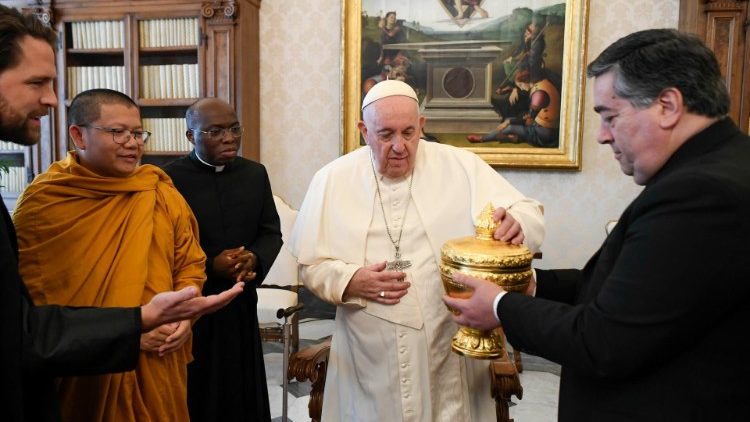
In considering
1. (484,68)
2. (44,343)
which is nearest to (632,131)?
(44,343)

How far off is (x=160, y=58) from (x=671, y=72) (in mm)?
4902

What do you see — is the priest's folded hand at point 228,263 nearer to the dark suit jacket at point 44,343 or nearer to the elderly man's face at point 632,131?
the dark suit jacket at point 44,343

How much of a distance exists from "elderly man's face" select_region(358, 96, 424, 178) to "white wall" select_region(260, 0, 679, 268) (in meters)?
2.79

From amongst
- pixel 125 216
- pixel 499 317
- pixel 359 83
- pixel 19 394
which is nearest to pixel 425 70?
pixel 359 83

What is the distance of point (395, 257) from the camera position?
7.79ft

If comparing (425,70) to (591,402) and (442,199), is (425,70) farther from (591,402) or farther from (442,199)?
(591,402)

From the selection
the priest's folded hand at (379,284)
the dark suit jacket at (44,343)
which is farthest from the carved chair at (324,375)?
the dark suit jacket at (44,343)

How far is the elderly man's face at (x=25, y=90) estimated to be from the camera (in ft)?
4.86

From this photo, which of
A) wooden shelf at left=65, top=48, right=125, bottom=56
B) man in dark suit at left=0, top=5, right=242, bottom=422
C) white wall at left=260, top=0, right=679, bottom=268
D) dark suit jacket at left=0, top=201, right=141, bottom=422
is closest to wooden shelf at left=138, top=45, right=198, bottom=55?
wooden shelf at left=65, top=48, right=125, bottom=56

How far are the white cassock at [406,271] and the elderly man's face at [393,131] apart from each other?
0.15 metres

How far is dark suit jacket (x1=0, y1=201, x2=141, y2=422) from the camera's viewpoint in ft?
4.30

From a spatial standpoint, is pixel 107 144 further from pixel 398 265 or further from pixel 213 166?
pixel 398 265

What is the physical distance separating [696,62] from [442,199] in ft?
4.27

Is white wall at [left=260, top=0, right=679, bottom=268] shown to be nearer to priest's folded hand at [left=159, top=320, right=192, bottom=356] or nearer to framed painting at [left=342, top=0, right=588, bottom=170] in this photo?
framed painting at [left=342, top=0, right=588, bottom=170]
